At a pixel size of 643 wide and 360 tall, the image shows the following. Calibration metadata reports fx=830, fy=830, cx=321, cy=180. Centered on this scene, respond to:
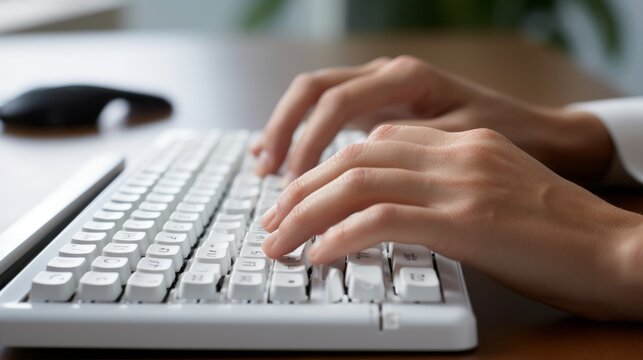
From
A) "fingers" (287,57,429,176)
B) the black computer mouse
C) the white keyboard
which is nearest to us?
the white keyboard

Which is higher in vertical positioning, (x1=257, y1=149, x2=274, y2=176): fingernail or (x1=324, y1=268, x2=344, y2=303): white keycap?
(x1=324, y1=268, x2=344, y2=303): white keycap

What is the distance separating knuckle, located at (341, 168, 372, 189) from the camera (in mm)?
512

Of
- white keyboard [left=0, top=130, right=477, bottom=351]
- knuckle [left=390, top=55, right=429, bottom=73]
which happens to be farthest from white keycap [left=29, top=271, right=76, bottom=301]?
knuckle [left=390, top=55, right=429, bottom=73]

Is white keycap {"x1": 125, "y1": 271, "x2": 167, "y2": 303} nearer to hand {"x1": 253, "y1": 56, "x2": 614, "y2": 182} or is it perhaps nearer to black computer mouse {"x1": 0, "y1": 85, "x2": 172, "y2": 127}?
hand {"x1": 253, "y1": 56, "x2": 614, "y2": 182}

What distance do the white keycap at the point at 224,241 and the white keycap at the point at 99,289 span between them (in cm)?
8

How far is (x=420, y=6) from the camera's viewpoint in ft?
9.27

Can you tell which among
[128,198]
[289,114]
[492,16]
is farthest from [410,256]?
[492,16]

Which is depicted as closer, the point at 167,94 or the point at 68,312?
the point at 68,312

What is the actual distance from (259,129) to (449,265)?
57 centimetres

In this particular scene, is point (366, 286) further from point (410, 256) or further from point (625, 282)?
point (625, 282)

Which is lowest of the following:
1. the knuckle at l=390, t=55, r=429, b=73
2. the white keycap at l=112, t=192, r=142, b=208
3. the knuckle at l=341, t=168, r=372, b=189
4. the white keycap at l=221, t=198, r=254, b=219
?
the white keycap at l=221, t=198, r=254, b=219

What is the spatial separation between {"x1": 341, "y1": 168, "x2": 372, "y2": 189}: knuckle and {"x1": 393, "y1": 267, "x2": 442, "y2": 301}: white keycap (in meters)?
0.07

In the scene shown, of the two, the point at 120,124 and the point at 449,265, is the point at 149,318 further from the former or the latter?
the point at 120,124

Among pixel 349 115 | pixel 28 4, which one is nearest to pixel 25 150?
pixel 349 115
